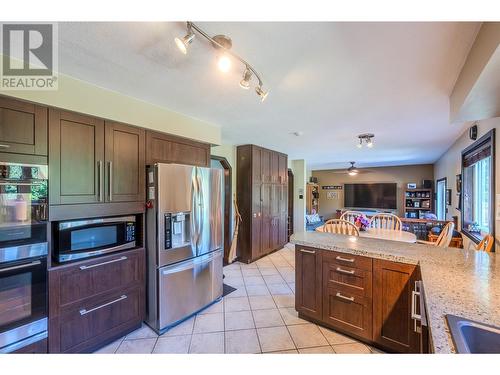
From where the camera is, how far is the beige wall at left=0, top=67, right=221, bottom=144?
1.65 m

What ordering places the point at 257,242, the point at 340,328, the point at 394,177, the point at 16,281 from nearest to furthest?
the point at 16,281
the point at 340,328
the point at 257,242
the point at 394,177

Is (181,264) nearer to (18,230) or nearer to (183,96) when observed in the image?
(18,230)

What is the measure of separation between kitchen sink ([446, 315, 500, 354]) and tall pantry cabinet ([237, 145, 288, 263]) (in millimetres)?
3417

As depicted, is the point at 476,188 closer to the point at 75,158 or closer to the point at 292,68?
the point at 292,68

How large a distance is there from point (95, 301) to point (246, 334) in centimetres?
141

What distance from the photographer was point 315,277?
86.0 inches

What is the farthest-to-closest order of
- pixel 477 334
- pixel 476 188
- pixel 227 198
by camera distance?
pixel 227 198 < pixel 476 188 < pixel 477 334

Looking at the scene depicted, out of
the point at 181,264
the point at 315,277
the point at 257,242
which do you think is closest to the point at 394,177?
the point at 257,242

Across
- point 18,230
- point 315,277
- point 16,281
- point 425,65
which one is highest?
point 425,65

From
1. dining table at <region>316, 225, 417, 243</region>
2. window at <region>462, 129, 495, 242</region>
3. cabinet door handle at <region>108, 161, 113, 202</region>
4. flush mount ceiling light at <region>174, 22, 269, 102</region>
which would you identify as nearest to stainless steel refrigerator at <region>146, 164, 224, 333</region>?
cabinet door handle at <region>108, 161, 113, 202</region>

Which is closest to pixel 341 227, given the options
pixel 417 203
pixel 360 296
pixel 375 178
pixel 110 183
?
pixel 360 296

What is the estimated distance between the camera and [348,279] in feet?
6.48

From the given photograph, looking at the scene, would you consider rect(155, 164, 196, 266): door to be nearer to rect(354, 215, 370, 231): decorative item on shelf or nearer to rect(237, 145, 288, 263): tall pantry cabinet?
rect(237, 145, 288, 263): tall pantry cabinet
